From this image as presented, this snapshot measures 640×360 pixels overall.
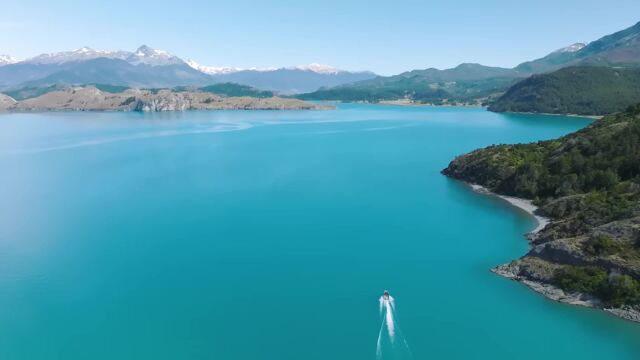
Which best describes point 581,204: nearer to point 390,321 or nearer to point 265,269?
point 390,321

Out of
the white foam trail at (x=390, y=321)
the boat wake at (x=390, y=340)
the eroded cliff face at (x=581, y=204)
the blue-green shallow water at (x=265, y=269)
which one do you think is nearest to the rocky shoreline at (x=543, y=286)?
the eroded cliff face at (x=581, y=204)

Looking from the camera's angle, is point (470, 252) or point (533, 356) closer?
point (533, 356)

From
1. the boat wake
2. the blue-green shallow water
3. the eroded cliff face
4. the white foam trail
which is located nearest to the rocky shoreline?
the eroded cliff face

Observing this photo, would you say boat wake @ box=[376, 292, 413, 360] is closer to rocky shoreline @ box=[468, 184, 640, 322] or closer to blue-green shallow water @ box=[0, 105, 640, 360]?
blue-green shallow water @ box=[0, 105, 640, 360]

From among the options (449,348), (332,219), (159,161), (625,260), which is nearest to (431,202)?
(332,219)

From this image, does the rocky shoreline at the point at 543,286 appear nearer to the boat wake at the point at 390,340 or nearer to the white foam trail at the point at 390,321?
the white foam trail at the point at 390,321

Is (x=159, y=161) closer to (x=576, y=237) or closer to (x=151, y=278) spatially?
(x=151, y=278)
